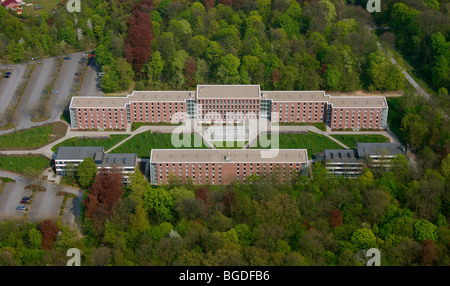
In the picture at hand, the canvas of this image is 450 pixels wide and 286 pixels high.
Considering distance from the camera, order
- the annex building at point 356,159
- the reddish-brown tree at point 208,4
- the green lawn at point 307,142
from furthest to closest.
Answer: the reddish-brown tree at point 208,4 → the green lawn at point 307,142 → the annex building at point 356,159

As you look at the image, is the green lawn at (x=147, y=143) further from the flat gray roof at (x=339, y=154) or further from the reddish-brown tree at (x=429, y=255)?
the reddish-brown tree at (x=429, y=255)

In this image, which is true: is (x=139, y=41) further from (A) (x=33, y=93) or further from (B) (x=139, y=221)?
(B) (x=139, y=221)

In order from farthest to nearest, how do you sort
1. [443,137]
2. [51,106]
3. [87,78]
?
[87,78], [51,106], [443,137]

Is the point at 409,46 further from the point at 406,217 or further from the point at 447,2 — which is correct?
the point at 406,217

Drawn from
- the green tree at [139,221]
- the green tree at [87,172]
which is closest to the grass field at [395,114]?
the green tree at [139,221]

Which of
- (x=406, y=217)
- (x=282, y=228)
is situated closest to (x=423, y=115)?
(x=406, y=217)

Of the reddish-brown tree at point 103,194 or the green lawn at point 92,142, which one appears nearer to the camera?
the reddish-brown tree at point 103,194

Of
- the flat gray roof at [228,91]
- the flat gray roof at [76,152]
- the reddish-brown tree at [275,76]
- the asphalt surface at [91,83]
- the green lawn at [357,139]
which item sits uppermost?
the flat gray roof at [228,91]

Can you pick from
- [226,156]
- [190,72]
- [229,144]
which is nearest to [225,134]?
[229,144]
